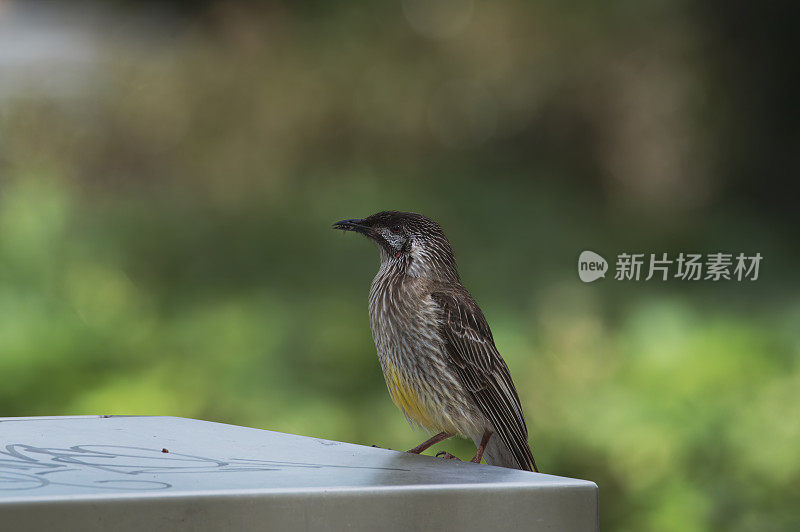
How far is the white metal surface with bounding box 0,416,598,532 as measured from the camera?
0.80m

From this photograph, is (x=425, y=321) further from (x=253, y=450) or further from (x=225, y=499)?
(x=225, y=499)

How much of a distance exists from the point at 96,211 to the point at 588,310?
197cm

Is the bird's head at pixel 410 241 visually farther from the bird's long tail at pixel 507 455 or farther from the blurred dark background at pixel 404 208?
the blurred dark background at pixel 404 208

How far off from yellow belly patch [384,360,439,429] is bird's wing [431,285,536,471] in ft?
0.30

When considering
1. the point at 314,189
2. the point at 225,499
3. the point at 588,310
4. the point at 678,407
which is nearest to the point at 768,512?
the point at 678,407

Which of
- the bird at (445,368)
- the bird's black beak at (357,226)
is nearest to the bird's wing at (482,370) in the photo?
the bird at (445,368)

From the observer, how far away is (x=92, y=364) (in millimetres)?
3668

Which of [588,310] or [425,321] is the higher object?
[588,310]

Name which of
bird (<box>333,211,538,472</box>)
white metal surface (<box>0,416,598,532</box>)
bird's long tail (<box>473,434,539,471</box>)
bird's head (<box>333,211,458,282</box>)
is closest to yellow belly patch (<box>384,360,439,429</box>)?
bird (<box>333,211,538,472</box>)

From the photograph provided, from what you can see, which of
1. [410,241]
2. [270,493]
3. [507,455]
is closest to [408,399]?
[507,455]

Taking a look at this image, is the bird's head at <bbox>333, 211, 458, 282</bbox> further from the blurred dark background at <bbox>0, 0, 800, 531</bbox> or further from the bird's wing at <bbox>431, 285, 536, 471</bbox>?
the blurred dark background at <bbox>0, 0, 800, 531</bbox>

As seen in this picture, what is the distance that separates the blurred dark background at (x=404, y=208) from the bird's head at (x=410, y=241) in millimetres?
1503

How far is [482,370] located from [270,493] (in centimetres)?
106

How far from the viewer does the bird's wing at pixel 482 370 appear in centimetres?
185
